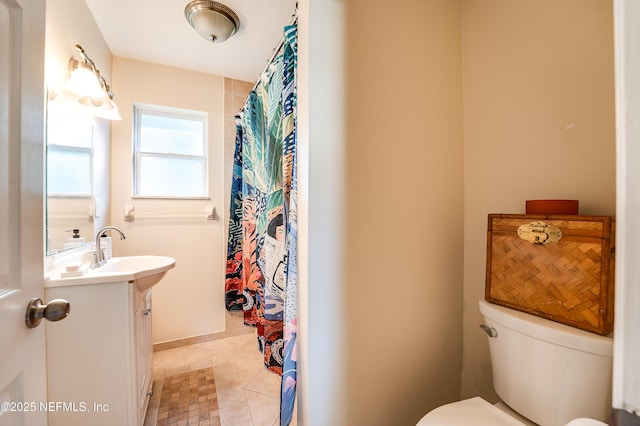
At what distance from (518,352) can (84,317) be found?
1.81m

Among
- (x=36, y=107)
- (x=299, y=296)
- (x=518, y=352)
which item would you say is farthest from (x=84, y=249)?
(x=518, y=352)

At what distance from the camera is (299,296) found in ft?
3.30

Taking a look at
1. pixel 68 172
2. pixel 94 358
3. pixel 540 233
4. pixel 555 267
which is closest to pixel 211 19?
pixel 68 172

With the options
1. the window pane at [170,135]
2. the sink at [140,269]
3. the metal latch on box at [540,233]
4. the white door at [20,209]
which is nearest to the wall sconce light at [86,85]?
the window pane at [170,135]

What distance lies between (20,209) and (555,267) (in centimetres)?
156

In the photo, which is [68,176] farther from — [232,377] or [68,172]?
[232,377]

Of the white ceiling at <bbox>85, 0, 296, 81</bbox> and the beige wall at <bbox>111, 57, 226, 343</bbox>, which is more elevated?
the white ceiling at <bbox>85, 0, 296, 81</bbox>

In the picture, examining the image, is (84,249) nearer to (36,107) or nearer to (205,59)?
(36,107)

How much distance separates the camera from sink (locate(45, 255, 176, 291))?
109cm

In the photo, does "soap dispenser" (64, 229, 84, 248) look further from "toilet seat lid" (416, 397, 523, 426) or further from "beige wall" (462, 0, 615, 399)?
"beige wall" (462, 0, 615, 399)

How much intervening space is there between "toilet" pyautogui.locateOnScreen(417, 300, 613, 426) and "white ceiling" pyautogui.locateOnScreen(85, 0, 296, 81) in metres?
2.11

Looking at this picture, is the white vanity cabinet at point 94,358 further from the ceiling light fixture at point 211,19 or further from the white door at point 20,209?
the ceiling light fixture at point 211,19

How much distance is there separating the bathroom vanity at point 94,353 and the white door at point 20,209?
20.0 inches

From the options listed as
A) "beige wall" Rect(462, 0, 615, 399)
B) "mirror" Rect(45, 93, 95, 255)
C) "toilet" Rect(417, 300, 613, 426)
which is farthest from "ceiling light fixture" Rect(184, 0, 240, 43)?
"toilet" Rect(417, 300, 613, 426)
